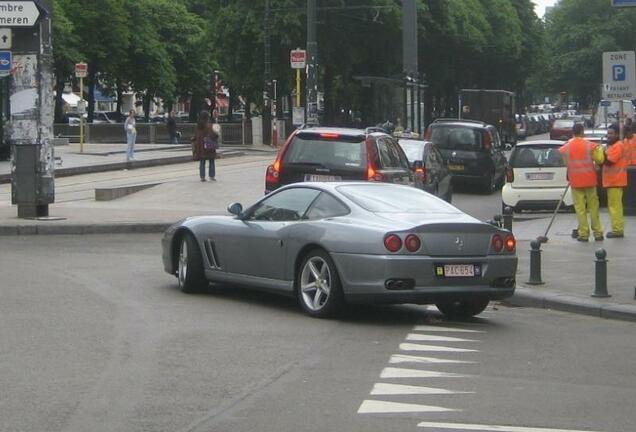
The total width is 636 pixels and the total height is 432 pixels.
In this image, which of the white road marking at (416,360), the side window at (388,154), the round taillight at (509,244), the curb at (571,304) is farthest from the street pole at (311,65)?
the white road marking at (416,360)

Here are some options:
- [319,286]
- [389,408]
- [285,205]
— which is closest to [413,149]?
[285,205]

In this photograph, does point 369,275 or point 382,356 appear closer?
point 382,356

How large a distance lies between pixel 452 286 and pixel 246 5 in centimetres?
5080

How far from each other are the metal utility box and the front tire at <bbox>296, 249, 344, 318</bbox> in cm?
1025

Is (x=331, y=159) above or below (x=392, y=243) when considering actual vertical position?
above

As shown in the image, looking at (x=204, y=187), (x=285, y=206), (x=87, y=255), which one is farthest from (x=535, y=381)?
(x=204, y=187)

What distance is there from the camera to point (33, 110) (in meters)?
21.6

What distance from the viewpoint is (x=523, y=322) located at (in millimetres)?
12977

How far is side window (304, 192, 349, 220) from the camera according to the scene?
12789 mm

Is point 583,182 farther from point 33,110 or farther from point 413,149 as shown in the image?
point 33,110

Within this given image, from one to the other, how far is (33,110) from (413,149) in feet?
26.5

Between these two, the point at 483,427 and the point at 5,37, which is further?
the point at 5,37

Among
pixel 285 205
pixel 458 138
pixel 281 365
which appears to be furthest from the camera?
pixel 458 138

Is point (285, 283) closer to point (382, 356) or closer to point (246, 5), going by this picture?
point (382, 356)
